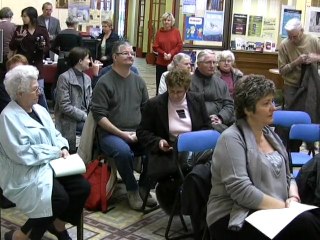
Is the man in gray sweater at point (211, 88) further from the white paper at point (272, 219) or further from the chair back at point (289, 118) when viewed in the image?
the white paper at point (272, 219)

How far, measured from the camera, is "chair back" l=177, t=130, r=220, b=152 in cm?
330

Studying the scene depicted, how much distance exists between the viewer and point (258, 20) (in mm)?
9312

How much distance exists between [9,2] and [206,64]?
5.65 metres

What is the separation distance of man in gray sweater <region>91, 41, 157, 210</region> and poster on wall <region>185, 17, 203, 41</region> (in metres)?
4.86

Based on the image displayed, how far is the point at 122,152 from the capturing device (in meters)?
3.83

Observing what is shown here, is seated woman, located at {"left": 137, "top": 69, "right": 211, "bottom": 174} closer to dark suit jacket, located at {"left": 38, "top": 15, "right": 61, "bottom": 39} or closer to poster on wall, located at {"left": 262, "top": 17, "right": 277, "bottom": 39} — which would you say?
dark suit jacket, located at {"left": 38, "top": 15, "right": 61, "bottom": 39}

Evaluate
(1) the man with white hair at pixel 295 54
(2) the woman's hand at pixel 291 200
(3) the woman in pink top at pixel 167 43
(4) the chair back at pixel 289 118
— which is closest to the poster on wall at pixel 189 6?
(3) the woman in pink top at pixel 167 43

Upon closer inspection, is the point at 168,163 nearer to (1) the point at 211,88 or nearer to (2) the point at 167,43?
(1) the point at 211,88

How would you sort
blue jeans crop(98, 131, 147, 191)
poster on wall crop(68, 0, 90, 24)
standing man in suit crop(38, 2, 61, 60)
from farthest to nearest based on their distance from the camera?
poster on wall crop(68, 0, 90, 24), standing man in suit crop(38, 2, 61, 60), blue jeans crop(98, 131, 147, 191)

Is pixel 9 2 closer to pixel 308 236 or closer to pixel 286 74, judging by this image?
pixel 286 74

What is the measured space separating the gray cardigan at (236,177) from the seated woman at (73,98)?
2207 mm

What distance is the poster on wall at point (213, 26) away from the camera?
8992 mm

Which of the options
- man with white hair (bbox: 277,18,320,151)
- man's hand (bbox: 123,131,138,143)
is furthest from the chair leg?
man with white hair (bbox: 277,18,320,151)

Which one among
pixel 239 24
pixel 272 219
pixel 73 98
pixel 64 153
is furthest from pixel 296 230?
pixel 239 24
